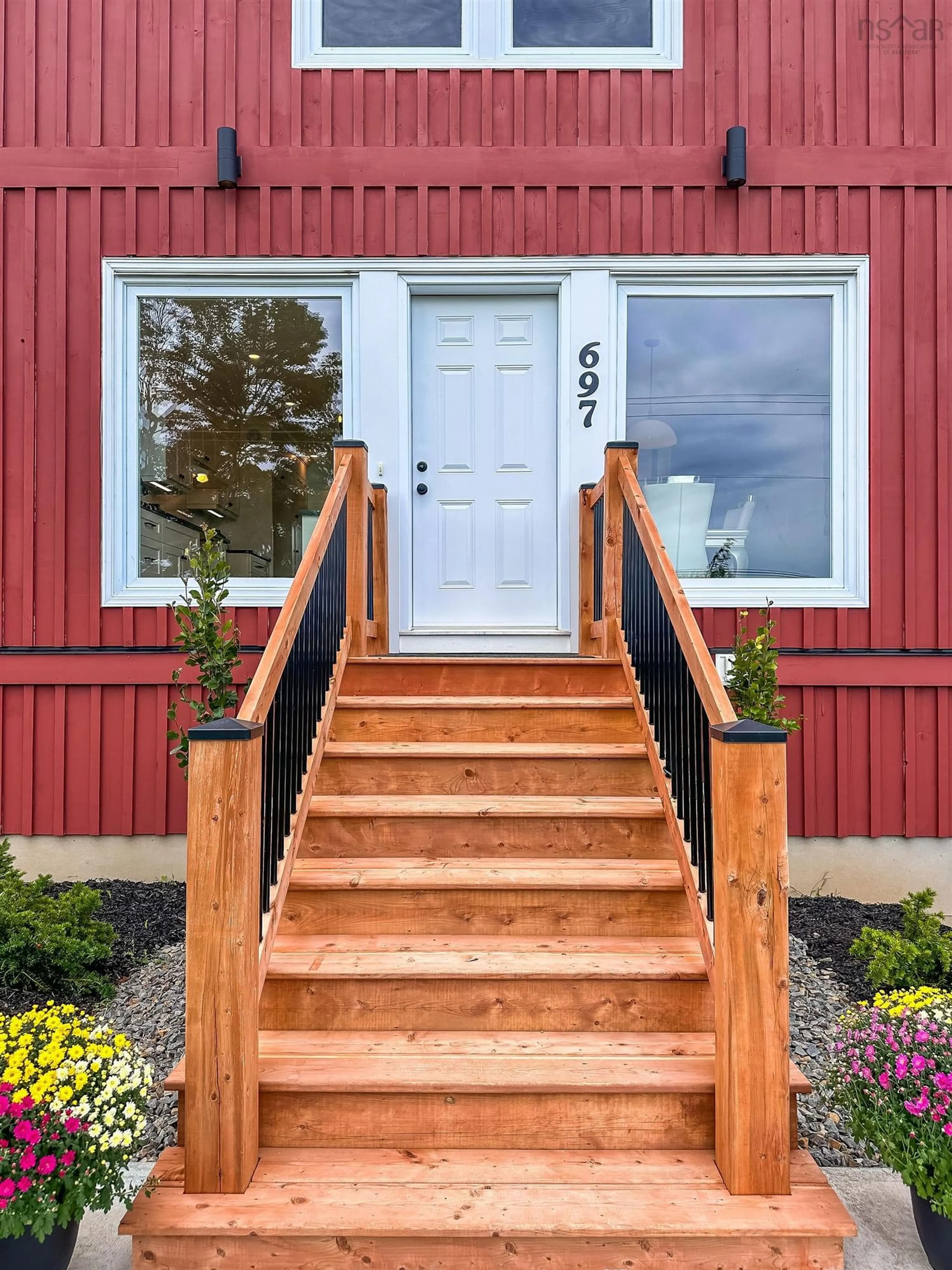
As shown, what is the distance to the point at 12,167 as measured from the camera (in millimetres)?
3898

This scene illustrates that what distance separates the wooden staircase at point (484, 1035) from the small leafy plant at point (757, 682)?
664mm

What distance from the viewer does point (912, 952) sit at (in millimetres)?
2762

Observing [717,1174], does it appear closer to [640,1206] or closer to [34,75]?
[640,1206]

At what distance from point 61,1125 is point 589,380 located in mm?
3583

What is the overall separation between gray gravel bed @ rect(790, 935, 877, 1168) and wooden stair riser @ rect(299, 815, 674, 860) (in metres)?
0.71

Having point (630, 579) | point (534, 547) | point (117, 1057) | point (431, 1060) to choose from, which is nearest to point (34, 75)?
point (534, 547)

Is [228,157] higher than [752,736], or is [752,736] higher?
[228,157]

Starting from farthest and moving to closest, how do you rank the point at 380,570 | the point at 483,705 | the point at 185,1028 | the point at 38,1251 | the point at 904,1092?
the point at 380,570
the point at 483,705
the point at 185,1028
the point at 904,1092
the point at 38,1251

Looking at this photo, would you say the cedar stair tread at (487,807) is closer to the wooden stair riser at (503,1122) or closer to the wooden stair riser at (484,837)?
the wooden stair riser at (484,837)

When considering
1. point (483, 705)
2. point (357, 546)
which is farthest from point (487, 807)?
point (357, 546)

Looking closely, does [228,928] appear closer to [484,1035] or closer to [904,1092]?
[484,1035]

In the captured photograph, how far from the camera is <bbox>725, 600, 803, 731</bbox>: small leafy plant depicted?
10.9 ft
